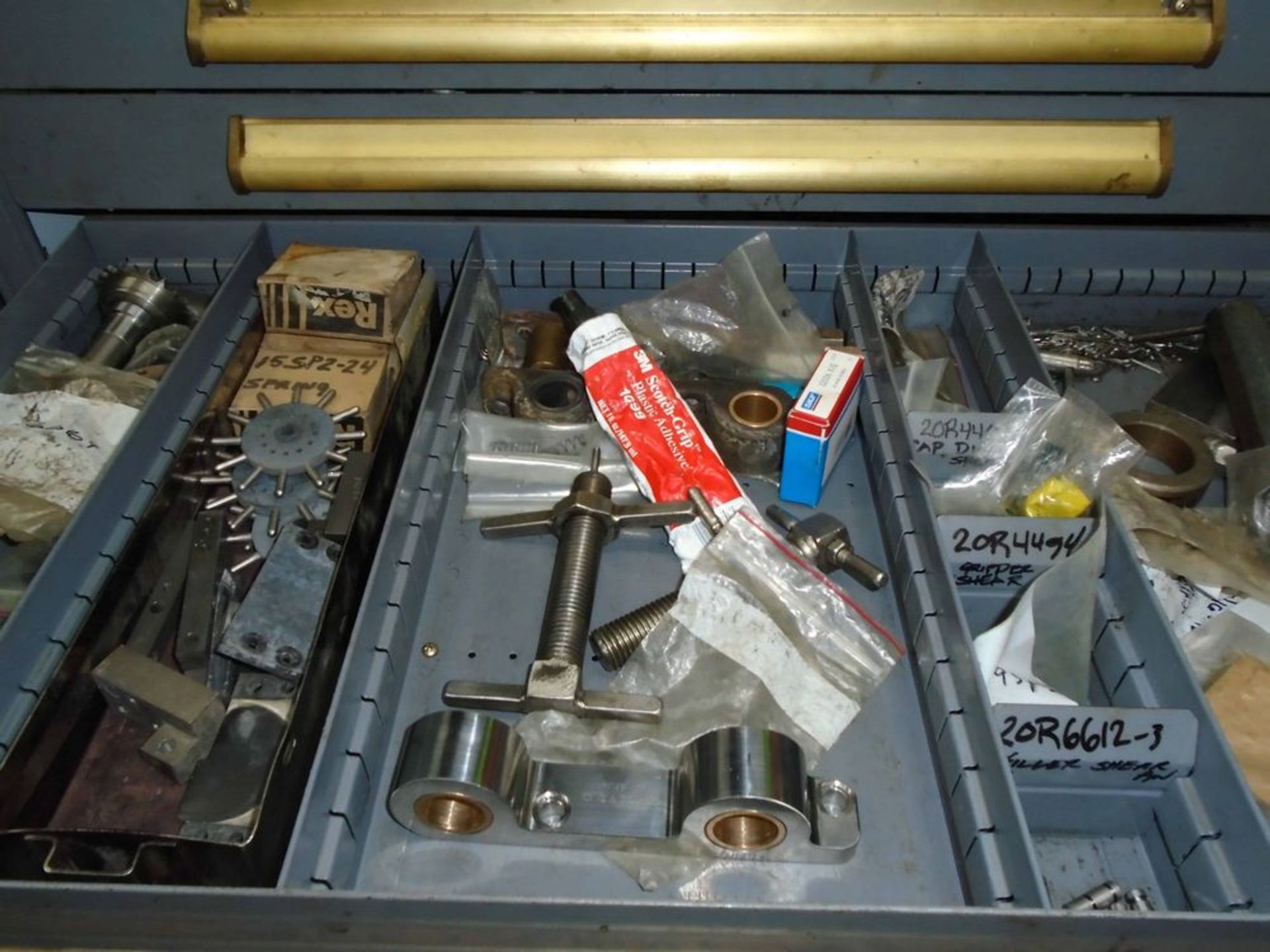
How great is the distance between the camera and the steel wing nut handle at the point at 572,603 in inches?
33.4

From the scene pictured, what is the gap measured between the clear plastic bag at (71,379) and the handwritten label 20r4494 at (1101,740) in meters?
1.02

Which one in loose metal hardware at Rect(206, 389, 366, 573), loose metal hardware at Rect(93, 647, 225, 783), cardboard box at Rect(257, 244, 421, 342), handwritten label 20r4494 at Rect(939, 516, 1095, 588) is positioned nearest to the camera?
loose metal hardware at Rect(93, 647, 225, 783)

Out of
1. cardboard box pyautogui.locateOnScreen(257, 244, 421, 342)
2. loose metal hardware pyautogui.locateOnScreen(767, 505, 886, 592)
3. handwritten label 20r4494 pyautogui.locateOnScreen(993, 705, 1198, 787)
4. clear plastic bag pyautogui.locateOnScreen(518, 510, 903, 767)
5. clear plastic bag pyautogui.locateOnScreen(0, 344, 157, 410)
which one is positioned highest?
cardboard box pyautogui.locateOnScreen(257, 244, 421, 342)

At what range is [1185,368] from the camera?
4.19 feet

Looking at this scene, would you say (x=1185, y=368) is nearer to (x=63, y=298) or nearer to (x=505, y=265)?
(x=505, y=265)

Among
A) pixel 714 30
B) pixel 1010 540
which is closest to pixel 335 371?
pixel 714 30

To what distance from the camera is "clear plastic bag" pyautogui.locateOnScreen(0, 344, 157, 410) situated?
3.68 feet

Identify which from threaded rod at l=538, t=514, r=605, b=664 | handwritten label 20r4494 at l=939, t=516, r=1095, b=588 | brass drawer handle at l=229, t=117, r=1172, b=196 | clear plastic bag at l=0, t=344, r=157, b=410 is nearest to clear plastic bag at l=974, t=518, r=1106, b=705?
handwritten label 20r4494 at l=939, t=516, r=1095, b=588

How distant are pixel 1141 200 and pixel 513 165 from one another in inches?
32.1

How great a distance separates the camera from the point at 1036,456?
1.07 metres

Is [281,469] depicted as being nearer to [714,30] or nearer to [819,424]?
[819,424]

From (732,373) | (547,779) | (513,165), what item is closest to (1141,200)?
(732,373)

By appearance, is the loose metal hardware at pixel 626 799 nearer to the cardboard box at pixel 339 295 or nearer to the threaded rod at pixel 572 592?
the threaded rod at pixel 572 592

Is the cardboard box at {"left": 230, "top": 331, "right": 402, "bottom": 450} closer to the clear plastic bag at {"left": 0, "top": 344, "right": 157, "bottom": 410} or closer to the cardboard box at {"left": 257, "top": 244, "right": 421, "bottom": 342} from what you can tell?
the cardboard box at {"left": 257, "top": 244, "right": 421, "bottom": 342}
